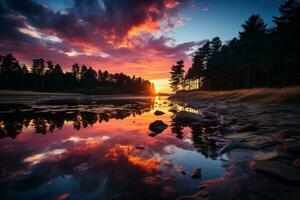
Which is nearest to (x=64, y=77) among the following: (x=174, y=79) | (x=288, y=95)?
(x=174, y=79)

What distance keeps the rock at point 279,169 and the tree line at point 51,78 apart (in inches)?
3990

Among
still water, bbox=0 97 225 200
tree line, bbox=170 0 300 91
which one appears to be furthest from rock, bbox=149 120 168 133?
tree line, bbox=170 0 300 91

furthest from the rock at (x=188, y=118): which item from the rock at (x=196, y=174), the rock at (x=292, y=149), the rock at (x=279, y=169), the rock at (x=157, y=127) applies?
the rock at (x=196, y=174)

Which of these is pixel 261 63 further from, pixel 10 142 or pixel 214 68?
pixel 10 142

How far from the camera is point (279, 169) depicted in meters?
3.95

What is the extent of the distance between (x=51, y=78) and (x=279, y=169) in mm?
108907

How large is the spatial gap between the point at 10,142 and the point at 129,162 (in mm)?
5814

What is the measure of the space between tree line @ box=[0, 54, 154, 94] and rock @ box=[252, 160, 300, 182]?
101 m

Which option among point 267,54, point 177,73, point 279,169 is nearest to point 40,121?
point 279,169

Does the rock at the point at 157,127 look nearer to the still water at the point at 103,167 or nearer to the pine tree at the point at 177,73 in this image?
the still water at the point at 103,167

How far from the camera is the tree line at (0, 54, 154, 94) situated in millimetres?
80688

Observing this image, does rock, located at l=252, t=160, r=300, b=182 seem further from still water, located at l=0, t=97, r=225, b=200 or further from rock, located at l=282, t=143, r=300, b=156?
rock, located at l=282, t=143, r=300, b=156

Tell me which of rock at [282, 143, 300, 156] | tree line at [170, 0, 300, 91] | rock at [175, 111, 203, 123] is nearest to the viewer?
rock at [282, 143, 300, 156]

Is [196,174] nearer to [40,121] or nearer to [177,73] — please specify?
[40,121]
